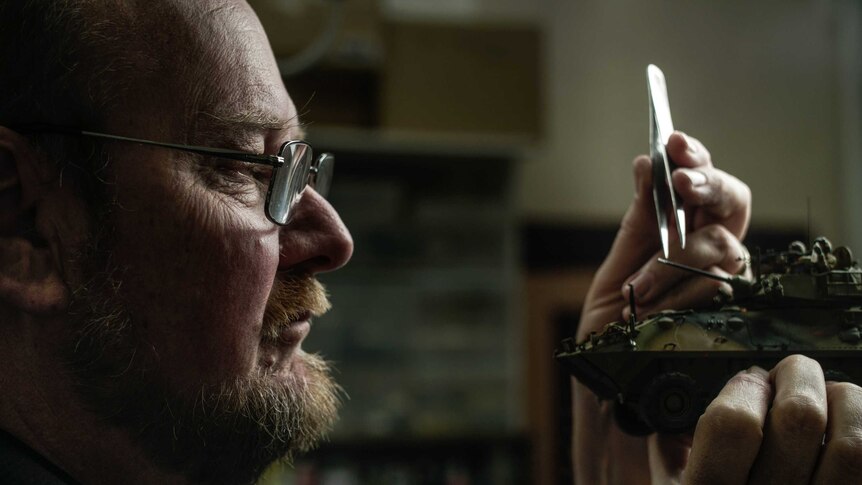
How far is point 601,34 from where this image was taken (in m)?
3.94

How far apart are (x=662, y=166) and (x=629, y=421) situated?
331 millimetres

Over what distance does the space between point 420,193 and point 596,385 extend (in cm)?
267

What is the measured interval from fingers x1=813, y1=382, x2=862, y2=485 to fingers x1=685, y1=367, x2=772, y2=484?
6cm

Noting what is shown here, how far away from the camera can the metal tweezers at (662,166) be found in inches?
42.5

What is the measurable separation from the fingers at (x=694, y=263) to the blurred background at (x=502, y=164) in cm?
192

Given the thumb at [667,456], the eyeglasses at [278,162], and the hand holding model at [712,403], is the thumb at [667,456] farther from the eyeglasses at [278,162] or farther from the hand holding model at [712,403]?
the eyeglasses at [278,162]

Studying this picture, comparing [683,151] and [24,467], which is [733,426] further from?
[24,467]

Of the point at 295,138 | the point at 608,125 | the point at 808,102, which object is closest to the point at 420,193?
the point at 608,125

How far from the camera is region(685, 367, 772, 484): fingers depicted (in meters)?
0.81

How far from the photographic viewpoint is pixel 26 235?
999 mm

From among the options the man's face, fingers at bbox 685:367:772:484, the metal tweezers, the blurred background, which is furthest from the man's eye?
the blurred background

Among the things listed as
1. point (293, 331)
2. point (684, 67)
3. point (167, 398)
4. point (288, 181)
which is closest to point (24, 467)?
point (167, 398)

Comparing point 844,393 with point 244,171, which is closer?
point 844,393

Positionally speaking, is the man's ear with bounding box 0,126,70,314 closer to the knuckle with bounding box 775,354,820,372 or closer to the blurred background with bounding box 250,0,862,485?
the knuckle with bounding box 775,354,820,372
